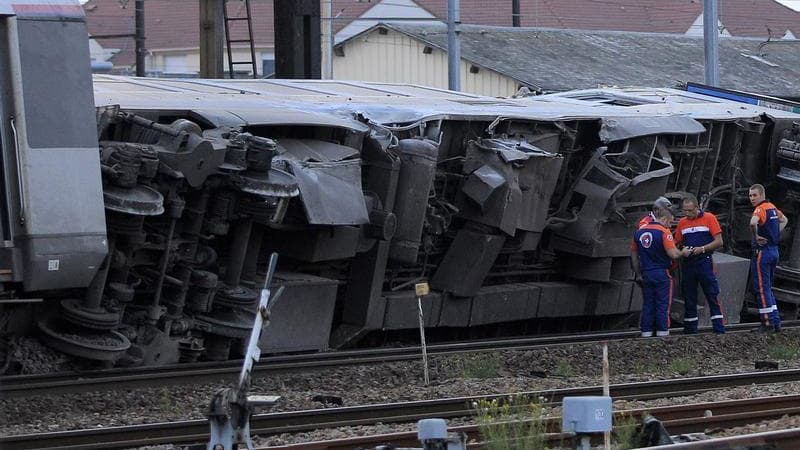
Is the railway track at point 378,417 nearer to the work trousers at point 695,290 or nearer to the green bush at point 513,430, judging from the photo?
the green bush at point 513,430

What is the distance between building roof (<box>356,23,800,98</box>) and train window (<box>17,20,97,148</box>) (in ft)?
77.3

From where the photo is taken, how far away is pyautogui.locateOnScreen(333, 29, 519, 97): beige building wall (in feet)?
125

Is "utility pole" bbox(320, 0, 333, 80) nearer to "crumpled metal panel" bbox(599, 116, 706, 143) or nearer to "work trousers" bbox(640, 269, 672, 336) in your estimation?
"crumpled metal panel" bbox(599, 116, 706, 143)

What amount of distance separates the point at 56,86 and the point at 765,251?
9.03 meters

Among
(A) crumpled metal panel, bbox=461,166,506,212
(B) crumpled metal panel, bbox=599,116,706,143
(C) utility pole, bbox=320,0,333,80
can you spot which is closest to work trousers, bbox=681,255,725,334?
(B) crumpled metal panel, bbox=599,116,706,143

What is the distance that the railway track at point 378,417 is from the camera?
30.5ft

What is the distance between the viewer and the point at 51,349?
41.0 ft

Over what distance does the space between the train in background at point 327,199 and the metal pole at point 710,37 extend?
5271mm

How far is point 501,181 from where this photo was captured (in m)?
16.1

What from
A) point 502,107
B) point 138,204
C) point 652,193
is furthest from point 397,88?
point 138,204

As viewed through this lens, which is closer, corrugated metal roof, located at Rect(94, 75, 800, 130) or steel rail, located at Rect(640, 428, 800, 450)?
steel rail, located at Rect(640, 428, 800, 450)

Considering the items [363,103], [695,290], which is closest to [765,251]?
[695,290]

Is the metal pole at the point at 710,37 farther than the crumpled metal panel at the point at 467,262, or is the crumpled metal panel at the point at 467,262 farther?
the metal pole at the point at 710,37

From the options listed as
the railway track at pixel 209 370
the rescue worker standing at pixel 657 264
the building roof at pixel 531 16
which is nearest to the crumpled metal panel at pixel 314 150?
the railway track at pixel 209 370
